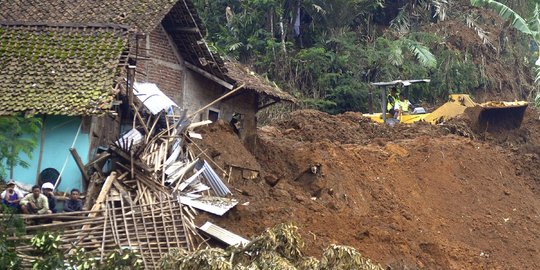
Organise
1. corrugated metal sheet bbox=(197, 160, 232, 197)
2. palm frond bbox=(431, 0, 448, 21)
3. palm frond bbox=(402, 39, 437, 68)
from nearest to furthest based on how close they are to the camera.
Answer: corrugated metal sheet bbox=(197, 160, 232, 197)
palm frond bbox=(402, 39, 437, 68)
palm frond bbox=(431, 0, 448, 21)

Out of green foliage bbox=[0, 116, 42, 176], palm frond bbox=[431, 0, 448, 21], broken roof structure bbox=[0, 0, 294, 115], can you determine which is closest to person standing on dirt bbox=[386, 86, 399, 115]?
broken roof structure bbox=[0, 0, 294, 115]

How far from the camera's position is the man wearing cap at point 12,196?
59.6 feet

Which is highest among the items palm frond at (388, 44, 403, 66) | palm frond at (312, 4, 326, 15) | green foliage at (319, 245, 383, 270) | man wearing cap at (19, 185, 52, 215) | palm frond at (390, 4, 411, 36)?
palm frond at (312, 4, 326, 15)

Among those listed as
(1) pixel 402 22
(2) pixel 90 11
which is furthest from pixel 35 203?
(1) pixel 402 22

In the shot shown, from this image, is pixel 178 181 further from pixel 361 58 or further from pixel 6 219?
pixel 361 58

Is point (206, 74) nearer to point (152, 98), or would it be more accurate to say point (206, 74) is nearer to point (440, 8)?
point (152, 98)

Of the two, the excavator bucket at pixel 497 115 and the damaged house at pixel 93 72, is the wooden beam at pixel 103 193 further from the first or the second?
the excavator bucket at pixel 497 115

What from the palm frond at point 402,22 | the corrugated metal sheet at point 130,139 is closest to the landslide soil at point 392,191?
the corrugated metal sheet at point 130,139

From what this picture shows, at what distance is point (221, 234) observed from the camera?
19.2m

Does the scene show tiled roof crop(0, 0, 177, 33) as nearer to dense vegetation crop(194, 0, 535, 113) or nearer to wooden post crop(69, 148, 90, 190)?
wooden post crop(69, 148, 90, 190)

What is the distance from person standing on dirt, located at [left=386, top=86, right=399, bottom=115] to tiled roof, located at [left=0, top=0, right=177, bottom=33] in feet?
32.2

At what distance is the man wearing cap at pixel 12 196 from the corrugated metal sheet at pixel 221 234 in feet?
10.7

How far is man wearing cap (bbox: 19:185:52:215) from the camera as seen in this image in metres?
18.2

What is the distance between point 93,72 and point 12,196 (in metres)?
3.18
